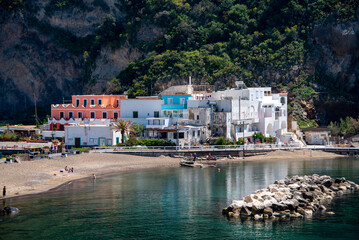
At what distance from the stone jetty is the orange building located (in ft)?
132

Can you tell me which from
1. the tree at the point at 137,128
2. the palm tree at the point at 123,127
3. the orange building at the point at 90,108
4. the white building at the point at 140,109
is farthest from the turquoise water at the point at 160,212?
the orange building at the point at 90,108

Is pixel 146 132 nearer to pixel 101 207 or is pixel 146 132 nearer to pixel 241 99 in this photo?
pixel 241 99

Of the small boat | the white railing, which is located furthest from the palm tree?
the small boat

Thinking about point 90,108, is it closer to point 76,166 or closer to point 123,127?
point 123,127

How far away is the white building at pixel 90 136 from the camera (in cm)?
8118

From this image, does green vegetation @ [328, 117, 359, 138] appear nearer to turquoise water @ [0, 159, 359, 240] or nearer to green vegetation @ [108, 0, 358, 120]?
green vegetation @ [108, 0, 358, 120]

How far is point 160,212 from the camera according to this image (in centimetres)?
4791

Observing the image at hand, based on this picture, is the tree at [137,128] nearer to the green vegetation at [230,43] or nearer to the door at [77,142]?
the door at [77,142]

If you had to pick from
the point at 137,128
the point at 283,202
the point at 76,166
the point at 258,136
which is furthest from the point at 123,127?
the point at 283,202

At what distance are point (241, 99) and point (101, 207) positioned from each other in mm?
42005

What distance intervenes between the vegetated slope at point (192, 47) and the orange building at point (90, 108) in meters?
14.1

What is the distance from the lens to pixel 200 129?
8388 centimetres

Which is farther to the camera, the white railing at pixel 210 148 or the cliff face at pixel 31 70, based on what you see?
the cliff face at pixel 31 70

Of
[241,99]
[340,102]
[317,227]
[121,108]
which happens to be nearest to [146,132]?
[121,108]
